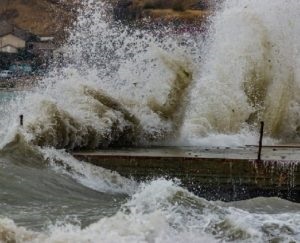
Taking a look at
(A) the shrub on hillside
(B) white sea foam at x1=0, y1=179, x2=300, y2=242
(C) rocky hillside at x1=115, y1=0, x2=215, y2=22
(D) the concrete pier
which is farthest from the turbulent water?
(A) the shrub on hillside

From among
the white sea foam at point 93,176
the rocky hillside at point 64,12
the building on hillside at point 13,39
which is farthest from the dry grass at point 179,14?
the white sea foam at point 93,176

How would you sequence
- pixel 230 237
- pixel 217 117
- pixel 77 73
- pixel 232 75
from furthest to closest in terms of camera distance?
pixel 232 75, pixel 217 117, pixel 77 73, pixel 230 237

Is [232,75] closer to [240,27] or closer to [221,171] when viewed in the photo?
[240,27]

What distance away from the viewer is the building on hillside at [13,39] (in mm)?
111938

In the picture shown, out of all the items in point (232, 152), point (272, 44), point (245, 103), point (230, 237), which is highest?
point (272, 44)

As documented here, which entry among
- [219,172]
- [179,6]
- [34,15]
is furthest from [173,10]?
[34,15]

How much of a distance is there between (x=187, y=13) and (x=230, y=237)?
192 feet

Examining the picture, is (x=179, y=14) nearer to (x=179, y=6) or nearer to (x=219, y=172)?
(x=179, y=6)

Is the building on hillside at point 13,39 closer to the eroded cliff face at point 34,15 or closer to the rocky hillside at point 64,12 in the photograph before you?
the eroded cliff face at point 34,15

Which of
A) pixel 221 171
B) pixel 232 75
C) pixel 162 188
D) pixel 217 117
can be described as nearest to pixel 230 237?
pixel 162 188

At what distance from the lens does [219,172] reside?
12.2 metres

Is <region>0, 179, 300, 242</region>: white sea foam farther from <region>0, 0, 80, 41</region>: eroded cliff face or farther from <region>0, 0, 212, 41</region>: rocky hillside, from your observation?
<region>0, 0, 80, 41</region>: eroded cliff face

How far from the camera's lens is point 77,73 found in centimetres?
1595

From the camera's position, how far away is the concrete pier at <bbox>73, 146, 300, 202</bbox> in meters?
12.2
